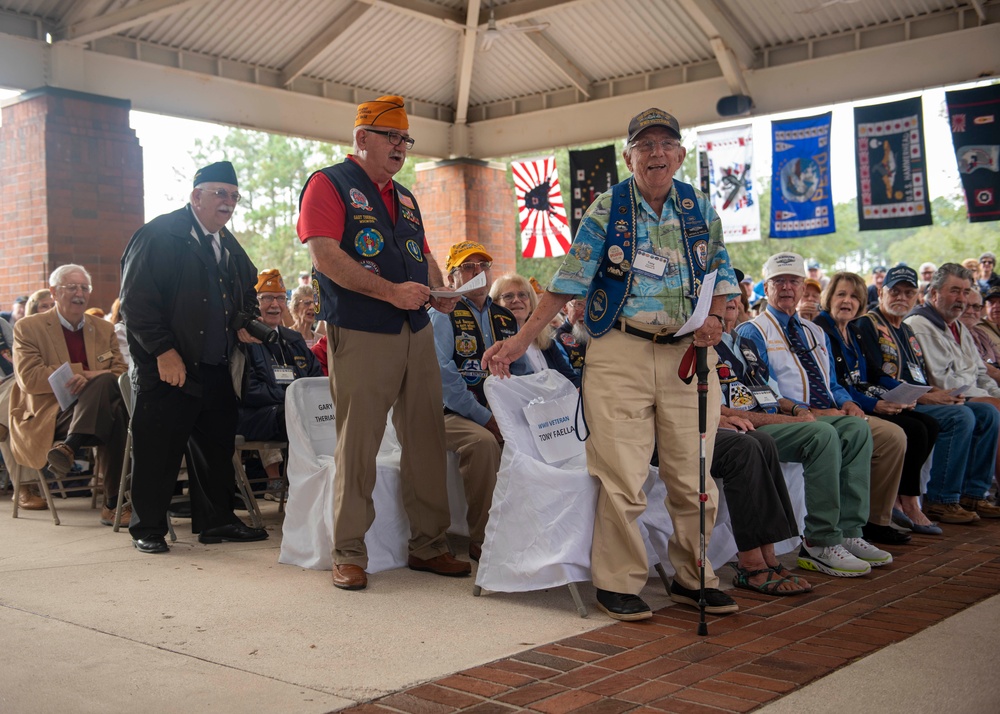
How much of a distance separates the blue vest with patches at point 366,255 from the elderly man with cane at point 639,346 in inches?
22.8

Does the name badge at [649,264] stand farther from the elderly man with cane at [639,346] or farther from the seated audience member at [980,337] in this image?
the seated audience member at [980,337]

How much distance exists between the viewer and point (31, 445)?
572 cm

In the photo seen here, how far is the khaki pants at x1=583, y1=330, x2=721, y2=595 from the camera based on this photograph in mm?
3588

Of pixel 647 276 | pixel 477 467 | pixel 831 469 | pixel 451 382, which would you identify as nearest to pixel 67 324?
pixel 451 382

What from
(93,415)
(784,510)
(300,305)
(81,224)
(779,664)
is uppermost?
(81,224)

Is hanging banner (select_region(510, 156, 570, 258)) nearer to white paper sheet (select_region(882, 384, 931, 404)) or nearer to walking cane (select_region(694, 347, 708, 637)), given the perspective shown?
white paper sheet (select_region(882, 384, 931, 404))

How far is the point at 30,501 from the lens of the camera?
635 cm

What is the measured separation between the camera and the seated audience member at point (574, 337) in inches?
219

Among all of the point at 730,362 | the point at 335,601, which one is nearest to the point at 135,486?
the point at 335,601

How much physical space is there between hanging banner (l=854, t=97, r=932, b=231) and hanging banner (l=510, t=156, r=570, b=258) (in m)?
4.22

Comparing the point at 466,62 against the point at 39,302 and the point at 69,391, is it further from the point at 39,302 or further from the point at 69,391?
the point at 69,391

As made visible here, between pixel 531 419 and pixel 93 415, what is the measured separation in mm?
3007

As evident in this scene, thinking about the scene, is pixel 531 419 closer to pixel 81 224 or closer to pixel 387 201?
pixel 387 201

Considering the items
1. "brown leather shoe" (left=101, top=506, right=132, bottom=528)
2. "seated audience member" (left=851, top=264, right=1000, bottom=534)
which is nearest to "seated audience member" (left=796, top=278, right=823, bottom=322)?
"seated audience member" (left=851, top=264, right=1000, bottom=534)
